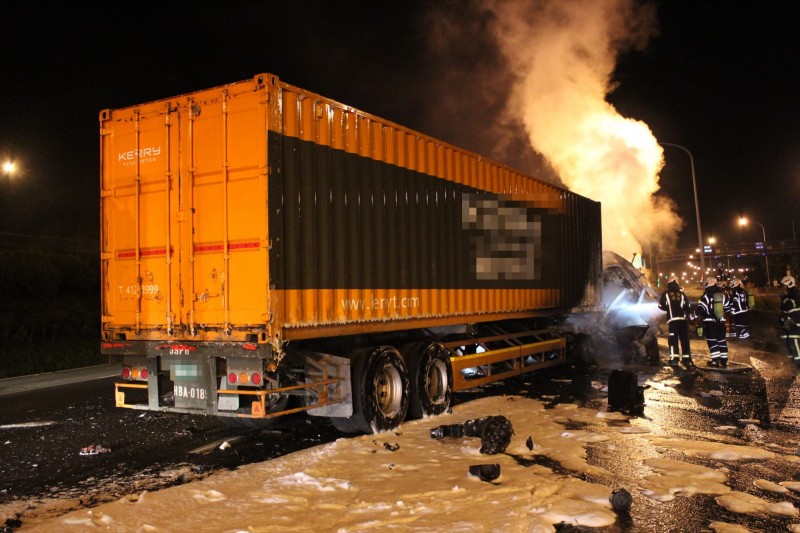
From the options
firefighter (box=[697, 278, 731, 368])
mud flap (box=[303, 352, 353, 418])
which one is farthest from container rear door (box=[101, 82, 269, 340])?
firefighter (box=[697, 278, 731, 368])

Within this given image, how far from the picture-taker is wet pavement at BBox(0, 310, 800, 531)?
4902mm

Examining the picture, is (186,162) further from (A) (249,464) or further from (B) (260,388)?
(A) (249,464)

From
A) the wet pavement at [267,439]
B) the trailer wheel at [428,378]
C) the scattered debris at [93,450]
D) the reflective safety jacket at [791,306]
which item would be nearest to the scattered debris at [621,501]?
the wet pavement at [267,439]

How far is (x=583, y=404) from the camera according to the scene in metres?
8.84

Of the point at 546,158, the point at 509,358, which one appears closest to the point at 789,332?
the point at 509,358

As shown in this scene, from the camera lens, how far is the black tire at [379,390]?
687 cm

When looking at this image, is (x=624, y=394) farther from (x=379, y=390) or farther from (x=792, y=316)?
(x=792, y=316)

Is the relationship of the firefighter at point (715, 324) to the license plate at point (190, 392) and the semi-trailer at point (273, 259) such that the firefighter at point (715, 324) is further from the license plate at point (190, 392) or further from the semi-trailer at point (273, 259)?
the license plate at point (190, 392)

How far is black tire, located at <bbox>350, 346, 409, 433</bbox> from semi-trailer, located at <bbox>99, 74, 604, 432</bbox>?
19 millimetres

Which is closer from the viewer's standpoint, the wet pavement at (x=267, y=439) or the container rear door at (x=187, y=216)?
the wet pavement at (x=267, y=439)

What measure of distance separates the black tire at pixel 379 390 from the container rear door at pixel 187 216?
1570 millimetres

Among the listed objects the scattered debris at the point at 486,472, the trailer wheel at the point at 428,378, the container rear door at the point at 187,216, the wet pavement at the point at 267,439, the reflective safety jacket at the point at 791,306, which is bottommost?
the wet pavement at the point at 267,439

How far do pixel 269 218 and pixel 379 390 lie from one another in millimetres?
2639

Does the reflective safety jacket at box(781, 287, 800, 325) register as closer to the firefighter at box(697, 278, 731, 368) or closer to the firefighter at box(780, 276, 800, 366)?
the firefighter at box(780, 276, 800, 366)
